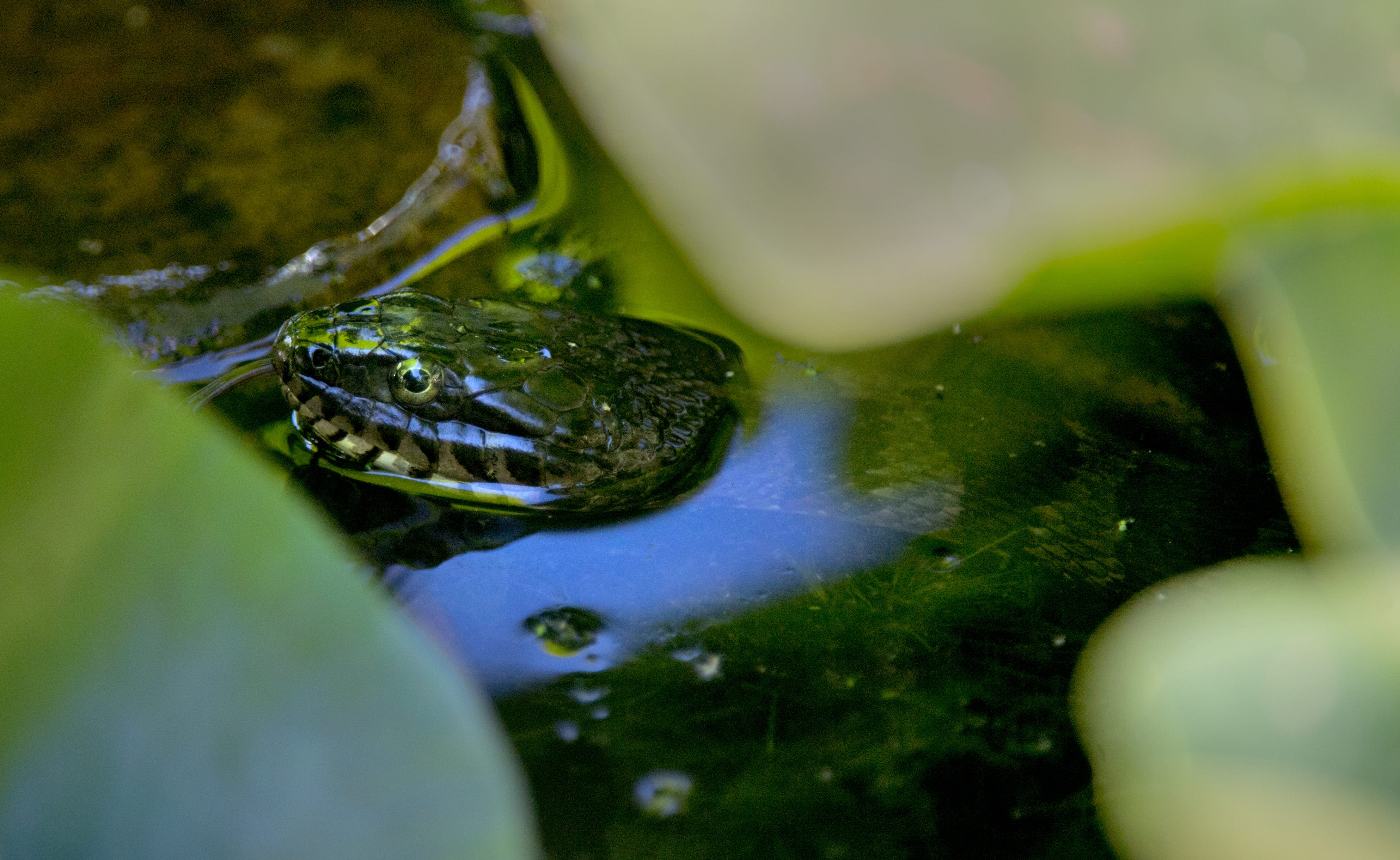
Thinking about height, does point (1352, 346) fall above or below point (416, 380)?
above

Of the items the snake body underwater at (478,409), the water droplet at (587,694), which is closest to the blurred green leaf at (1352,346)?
the water droplet at (587,694)

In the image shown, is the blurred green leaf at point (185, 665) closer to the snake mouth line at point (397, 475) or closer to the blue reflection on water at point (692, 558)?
the blue reflection on water at point (692, 558)

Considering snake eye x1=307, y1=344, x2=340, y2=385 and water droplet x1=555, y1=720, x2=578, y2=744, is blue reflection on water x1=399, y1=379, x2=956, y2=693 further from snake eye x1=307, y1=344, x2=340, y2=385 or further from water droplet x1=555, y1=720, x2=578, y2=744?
snake eye x1=307, y1=344, x2=340, y2=385

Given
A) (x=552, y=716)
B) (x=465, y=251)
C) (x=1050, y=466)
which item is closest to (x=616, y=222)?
(x=465, y=251)

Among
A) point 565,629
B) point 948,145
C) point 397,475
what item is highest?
point 948,145

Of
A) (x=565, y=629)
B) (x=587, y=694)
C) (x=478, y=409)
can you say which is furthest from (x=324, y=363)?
(x=587, y=694)

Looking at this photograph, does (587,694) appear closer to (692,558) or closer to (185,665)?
(692,558)

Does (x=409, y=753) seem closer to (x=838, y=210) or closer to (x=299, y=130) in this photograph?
(x=838, y=210)
